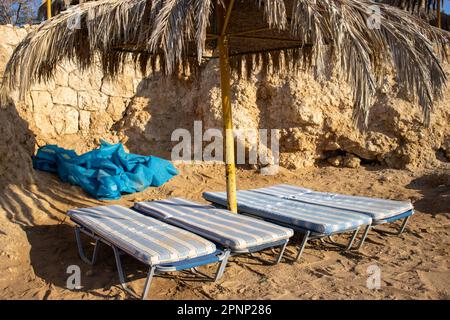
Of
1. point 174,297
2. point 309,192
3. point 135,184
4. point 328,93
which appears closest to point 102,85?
point 135,184

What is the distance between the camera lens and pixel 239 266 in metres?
3.60

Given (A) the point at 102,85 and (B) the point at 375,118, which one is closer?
(B) the point at 375,118

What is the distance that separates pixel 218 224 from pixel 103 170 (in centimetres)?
333

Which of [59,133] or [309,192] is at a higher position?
[59,133]

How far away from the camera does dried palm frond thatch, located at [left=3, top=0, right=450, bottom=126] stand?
304 cm

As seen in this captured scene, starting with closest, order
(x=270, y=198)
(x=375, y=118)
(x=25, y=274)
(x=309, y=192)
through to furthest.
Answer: (x=25, y=274), (x=270, y=198), (x=309, y=192), (x=375, y=118)

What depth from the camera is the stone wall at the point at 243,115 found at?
7.82m

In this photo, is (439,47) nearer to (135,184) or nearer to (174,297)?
(174,297)

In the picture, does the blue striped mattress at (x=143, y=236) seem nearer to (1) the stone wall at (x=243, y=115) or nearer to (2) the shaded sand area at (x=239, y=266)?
(2) the shaded sand area at (x=239, y=266)

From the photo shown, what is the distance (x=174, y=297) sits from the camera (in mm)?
2998

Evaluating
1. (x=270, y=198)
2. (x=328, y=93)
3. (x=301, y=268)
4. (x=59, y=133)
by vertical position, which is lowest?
(x=301, y=268)

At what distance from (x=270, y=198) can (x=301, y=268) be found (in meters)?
1.48

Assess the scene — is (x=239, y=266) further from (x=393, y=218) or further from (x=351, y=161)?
(x=351, y=161)

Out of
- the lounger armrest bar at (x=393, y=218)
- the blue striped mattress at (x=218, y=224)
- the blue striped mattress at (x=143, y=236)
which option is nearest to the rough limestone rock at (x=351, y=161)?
the lounger armrest bar at (x=393, y=218)
